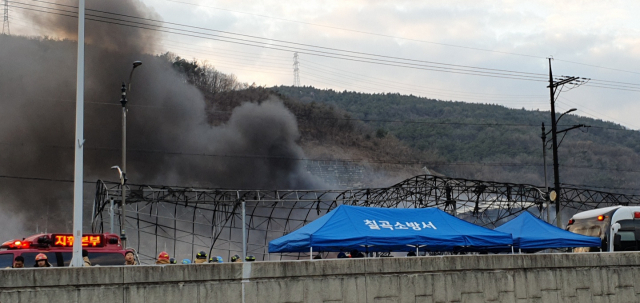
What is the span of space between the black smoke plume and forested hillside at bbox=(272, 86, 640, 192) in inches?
1595

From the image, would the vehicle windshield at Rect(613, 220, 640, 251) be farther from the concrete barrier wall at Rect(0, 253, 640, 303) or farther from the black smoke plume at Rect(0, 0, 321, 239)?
the black smoke plume at Rect(0, 0, 321, 239)

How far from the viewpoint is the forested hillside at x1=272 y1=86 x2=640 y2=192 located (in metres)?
101

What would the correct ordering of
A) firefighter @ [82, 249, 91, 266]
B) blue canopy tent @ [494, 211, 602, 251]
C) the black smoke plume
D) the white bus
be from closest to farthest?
firefighter @ [82, 249, 91, 266], blue canopy tent @ [494, 211, 602, 251], the white bus, the black smoke plume

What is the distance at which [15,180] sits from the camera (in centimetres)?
5303

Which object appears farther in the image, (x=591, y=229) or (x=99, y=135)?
(x=99, y=135)

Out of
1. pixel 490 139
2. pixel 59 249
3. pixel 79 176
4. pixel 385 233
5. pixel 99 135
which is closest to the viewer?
pixel 79 176

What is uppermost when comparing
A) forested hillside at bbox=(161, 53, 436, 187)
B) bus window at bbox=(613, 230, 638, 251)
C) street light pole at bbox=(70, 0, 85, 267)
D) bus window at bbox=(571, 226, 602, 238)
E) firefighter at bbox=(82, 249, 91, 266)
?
forested hillside at bbox=(161, 53, 436, 187)

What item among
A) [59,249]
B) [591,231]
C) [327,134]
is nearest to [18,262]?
[59,249]

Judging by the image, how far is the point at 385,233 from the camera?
48.3 feet

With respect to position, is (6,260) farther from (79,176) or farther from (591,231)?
(591,231)

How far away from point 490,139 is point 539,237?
3972 inches

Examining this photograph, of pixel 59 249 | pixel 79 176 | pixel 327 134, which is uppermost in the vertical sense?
pixel 327 134

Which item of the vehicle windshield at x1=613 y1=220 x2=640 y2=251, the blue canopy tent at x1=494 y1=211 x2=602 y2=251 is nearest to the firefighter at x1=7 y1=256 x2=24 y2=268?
the blue canopy tent at x1=494 y1=211 x2=602 y2=251

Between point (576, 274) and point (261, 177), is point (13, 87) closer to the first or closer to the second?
point (261, 177)
